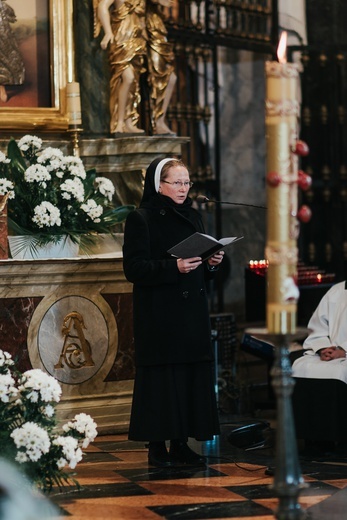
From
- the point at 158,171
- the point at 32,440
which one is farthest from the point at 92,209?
the point at 32,440

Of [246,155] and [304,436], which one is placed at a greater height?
[246,155]

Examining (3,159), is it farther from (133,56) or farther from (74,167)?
(133,56)

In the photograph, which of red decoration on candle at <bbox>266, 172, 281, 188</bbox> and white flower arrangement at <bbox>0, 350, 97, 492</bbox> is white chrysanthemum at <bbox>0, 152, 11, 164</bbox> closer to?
white flower arrangement at <bbox>0, 350, 97, 492</bbox>

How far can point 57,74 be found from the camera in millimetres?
8516

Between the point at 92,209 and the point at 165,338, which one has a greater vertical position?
the point at 92,209

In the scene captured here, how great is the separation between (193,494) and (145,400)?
785 millimetres

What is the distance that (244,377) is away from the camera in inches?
404

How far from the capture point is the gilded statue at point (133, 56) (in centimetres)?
849

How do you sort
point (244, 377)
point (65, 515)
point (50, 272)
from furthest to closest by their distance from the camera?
point (244, 377) → point (50, 272) → point (65, 515)

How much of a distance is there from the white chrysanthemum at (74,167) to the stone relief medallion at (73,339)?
0.84 m

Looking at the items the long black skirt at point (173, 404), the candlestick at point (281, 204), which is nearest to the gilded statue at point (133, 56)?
the long black skirt at point (173, 404)

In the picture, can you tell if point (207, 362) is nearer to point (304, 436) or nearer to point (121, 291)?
point (304, 436)

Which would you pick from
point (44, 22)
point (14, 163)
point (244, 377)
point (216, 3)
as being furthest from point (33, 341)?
point (216, 3)

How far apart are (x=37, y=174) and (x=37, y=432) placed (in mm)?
2720
